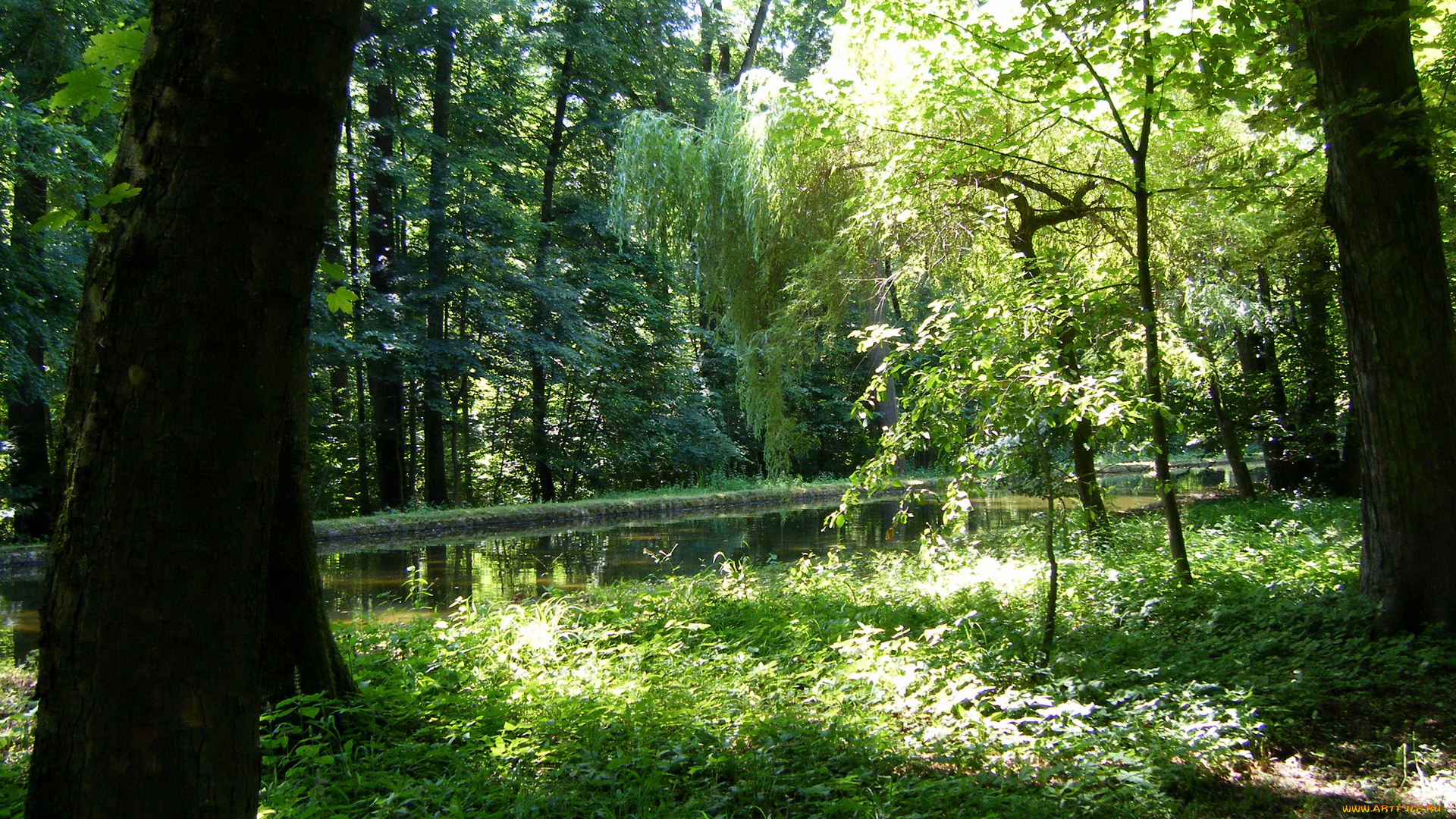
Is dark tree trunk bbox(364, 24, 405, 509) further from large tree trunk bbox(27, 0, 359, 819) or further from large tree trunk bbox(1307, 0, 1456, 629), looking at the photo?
large tree trunk bbox(27, 0, 359, 819)

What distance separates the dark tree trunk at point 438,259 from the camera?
15.4 metres

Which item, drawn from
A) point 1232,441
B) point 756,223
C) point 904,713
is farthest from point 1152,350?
point 1232,441

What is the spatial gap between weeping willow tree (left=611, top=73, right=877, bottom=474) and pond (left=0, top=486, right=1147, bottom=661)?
5.33 ft

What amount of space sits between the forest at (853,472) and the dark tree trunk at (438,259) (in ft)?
6.00

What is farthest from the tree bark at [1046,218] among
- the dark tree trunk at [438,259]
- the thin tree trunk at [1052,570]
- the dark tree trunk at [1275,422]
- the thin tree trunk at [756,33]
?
the thin tree trunk at [756,33]

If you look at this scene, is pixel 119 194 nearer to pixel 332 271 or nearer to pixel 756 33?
pixel 332 271

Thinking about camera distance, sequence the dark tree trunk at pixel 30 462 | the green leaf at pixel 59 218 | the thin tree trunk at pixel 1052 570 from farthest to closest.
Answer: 1. the dark tree trunk at pixel 30 462
2. the thin tree trunk at pixel 1052 570
3. the green leaf at pixel 59 218

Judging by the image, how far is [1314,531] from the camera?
6.66m

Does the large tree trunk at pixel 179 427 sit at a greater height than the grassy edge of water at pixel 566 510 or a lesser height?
greater

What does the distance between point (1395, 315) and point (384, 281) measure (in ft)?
50.0

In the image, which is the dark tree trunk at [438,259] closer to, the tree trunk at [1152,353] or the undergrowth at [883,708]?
the undergrowth at [883,708]

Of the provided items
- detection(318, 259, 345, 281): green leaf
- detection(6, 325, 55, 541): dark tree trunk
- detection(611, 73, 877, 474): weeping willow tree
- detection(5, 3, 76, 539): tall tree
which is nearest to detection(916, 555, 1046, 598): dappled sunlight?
detection(611, 73, 877, 474): weeping willow tree

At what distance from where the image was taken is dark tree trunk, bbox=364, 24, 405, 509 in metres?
15.5

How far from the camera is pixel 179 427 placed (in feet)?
4.17
